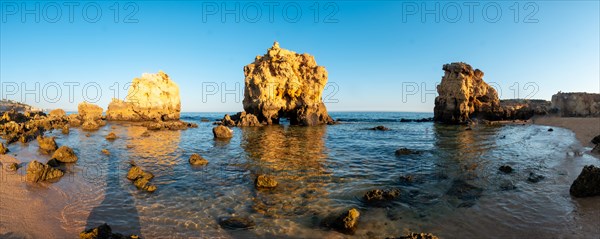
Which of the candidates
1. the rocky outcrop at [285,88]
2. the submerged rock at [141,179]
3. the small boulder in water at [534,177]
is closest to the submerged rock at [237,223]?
the submerged rock at [141,179]

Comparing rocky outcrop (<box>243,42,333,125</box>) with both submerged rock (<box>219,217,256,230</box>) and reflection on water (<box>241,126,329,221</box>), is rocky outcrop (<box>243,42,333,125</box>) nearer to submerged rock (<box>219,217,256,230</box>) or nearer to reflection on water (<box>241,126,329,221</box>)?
reflection on water (<box>241,126,329,221</box>)

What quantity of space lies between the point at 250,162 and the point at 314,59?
49255 millimetres

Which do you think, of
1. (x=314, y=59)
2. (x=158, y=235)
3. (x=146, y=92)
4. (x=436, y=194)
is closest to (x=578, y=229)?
(x=436, y=194)

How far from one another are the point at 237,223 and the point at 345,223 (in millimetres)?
2923

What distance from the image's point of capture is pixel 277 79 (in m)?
55.5

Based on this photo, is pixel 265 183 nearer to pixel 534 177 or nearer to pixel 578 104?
pixel 534 177

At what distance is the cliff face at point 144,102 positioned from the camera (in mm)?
64812

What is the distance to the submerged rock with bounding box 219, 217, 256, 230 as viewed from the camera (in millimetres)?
7496

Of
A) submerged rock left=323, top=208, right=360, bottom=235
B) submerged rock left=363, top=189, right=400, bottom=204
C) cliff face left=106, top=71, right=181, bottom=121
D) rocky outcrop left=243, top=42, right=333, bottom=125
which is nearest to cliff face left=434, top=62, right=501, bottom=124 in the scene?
rocky outcrop left=243, top=42, right=333, bottom=125

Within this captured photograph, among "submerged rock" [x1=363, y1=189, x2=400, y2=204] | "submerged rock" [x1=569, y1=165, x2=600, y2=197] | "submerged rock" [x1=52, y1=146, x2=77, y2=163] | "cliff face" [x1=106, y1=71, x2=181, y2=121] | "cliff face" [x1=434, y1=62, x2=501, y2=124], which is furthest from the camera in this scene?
"cliff face" [x1=106, y1=71, x2=181, y2=121]

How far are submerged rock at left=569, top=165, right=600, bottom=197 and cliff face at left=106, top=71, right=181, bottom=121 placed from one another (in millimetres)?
69692

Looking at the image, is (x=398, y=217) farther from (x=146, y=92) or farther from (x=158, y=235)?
(x=146, y=92)

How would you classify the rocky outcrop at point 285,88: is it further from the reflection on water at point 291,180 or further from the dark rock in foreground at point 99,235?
the dark rock in foreground at point 99,235

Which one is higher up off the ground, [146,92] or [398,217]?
[146,92]
